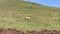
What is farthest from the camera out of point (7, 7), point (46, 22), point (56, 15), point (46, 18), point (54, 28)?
point (7, 7)

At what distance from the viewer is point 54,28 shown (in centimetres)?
1142

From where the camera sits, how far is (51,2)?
1881 centimetres

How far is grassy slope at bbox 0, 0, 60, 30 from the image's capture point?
11.7 m

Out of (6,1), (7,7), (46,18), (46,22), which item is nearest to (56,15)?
(46,18)

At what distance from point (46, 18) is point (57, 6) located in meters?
4.37

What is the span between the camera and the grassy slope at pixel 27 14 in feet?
38.5

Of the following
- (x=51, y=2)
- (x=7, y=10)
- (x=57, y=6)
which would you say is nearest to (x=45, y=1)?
(x=51, y=2)

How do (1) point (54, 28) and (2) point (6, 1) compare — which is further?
(2) point (6, 1)

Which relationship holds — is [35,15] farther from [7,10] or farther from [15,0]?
[15,0]

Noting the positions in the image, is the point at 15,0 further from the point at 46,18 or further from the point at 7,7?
the point at 46,18

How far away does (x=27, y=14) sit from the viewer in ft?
47.2

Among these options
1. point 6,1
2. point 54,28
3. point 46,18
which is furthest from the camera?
point 6,1

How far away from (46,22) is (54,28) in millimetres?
1142

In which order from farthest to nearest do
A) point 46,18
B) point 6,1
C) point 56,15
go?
point 6,1 → point 56,15 → point 46,18
